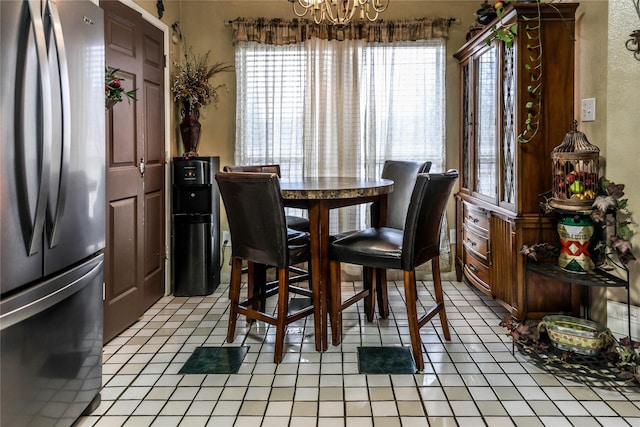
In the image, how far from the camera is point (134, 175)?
3055 mm

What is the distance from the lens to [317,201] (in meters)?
2.53

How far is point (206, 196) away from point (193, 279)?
0.66 m

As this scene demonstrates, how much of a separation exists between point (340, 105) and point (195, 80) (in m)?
1.22

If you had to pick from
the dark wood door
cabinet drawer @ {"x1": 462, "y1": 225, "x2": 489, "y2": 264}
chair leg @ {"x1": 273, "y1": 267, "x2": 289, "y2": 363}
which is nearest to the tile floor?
chair leg @ {"x1": 273, "y1": 267, "x2": 289, "y2": 363}

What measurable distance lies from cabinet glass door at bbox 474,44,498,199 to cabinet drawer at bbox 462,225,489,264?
0.31m

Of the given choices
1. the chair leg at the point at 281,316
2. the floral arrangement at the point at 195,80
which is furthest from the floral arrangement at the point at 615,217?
the floral arrangement at the point at 195,80

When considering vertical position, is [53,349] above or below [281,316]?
above

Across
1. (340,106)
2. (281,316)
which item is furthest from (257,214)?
(340,106)

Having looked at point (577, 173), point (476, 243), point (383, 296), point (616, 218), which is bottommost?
point (383, 296)

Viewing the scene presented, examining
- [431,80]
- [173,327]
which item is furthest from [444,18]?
[173,327]

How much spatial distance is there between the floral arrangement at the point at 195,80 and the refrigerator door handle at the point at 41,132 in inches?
94.3

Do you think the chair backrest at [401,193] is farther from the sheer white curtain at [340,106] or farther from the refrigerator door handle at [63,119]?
the refrigerator door handle at [63,119]

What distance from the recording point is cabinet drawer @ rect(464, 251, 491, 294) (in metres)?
3.21

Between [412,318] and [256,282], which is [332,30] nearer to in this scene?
[256,282]
